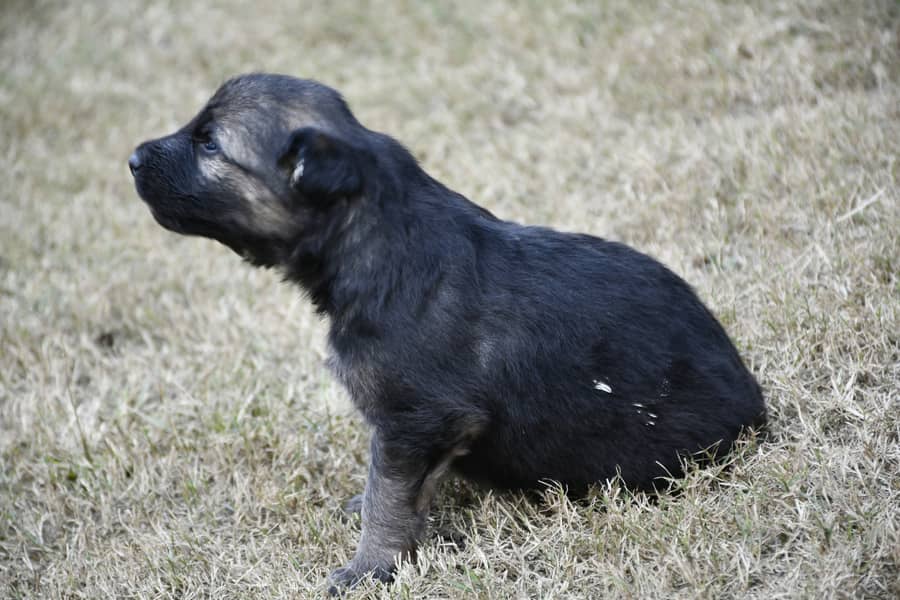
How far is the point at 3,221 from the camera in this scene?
745 cm

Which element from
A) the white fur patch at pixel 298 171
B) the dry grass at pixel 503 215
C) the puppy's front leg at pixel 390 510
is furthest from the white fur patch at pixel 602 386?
the white fur patch at pixel 298 171

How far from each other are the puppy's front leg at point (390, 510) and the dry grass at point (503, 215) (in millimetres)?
110

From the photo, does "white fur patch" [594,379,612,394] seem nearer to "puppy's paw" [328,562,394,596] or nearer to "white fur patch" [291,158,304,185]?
"puppy's paw" [328,562,394,596]

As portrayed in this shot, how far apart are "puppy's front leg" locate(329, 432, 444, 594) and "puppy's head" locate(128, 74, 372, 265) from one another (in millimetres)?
961

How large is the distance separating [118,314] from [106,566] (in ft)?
8.09

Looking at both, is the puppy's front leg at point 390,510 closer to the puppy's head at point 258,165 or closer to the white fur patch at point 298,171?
the puppy's head at point 258,165

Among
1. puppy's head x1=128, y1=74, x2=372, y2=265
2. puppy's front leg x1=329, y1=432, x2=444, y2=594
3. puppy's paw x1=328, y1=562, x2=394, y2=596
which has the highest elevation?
puppy's head x1=128, y1=74, x2=372, y2=265

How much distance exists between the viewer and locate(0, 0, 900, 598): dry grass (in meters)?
3.78

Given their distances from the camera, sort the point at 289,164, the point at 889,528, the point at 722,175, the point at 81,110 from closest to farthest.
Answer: the point at 889,528
the point at 289,164
the point at 722,175
the point at 81,110

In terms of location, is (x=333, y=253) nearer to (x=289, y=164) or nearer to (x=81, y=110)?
(x=289, y=164)

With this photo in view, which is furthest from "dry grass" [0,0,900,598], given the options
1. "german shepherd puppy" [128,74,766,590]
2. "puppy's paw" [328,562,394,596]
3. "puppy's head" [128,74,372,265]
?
"puppy's head" [128,74,372,265]

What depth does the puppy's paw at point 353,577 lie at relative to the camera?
383 cm

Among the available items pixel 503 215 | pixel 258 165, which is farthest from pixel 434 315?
pixel 503 215

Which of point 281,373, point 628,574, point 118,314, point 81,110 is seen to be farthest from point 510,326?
point 81,110
